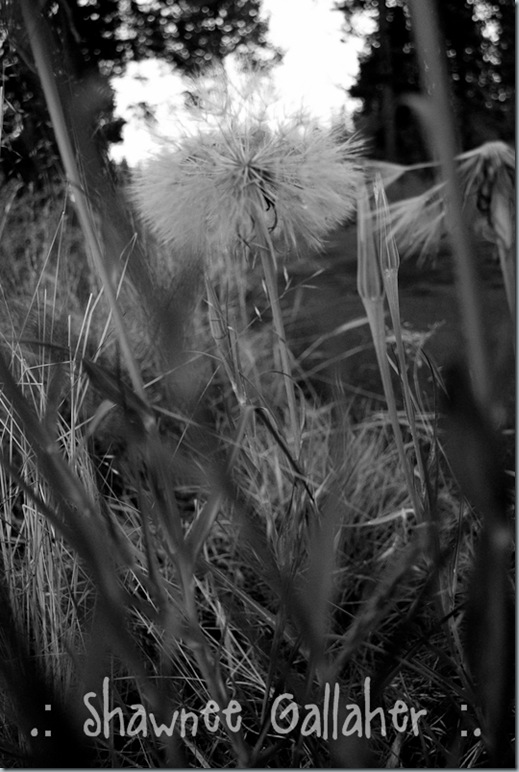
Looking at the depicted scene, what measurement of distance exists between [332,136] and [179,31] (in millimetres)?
243

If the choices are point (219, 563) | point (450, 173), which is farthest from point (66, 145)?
point (219, 563)

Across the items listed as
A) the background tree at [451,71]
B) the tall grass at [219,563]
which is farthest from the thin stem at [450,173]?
the background tree at [451,71]

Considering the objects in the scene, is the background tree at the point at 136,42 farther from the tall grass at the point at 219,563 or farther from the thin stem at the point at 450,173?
the thin stem at the point at 450,173

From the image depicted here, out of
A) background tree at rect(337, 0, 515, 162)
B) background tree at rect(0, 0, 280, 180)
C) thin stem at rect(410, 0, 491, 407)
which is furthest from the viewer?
background tree at rect(337, 0, 515, 162)

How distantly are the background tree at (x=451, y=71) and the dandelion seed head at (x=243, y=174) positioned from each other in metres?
0.12

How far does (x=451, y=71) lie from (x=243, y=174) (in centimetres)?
28

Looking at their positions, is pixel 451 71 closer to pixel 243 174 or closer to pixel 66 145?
pixel 243 174

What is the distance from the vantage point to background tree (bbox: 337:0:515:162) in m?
0.59

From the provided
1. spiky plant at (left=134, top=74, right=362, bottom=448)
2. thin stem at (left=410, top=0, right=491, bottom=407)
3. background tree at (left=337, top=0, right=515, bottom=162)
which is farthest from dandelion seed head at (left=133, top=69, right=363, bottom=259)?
thin stem at (left=410, top=0, right=491, bottom=407)

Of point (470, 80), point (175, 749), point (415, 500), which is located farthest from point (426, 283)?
point (175, 749)

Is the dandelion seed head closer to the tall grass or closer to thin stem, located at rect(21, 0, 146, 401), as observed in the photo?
the tall grass

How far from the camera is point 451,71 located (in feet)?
1.96

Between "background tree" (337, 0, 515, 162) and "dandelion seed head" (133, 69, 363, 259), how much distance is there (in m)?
0.12

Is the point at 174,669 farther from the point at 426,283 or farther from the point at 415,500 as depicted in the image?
the point at 426,283
